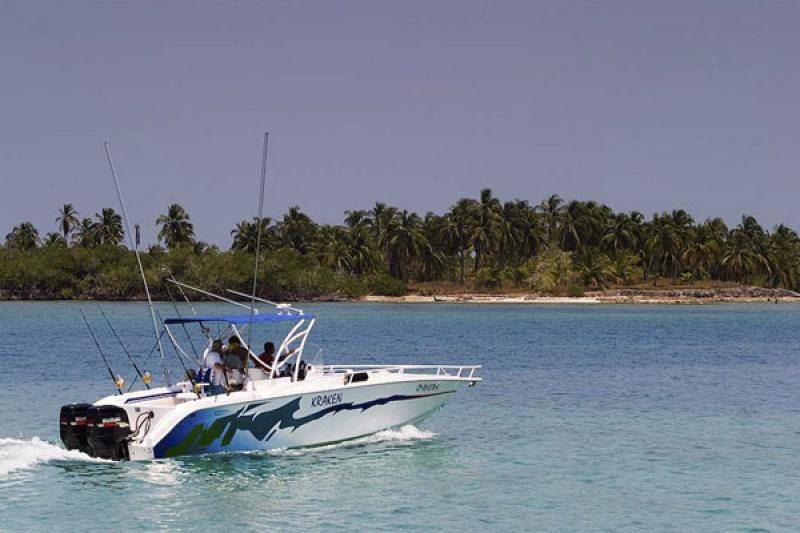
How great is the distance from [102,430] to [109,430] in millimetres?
109

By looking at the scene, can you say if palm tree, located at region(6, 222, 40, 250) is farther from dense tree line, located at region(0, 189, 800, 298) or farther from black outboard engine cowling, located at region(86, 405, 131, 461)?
black outboard engine cowling, located at region(86, 405, 131, 461)

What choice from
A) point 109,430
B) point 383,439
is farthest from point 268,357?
point 109,430

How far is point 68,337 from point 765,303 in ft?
357

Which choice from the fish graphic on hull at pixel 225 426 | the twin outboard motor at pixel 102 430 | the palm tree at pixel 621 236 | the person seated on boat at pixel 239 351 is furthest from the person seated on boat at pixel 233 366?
the palm tree at pixel 621 236

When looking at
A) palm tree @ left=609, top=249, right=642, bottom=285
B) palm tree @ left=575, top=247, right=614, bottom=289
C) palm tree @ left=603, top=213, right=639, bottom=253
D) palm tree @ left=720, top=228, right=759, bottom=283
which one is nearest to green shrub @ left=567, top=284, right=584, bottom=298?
palm tree @ left=575, top=247, right=614, bottom=289

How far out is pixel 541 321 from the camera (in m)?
84.5

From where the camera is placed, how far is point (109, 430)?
1725cm

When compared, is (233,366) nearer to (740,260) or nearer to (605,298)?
(605,298)

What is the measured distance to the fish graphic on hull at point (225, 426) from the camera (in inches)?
682

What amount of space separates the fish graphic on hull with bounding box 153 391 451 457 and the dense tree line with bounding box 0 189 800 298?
10972 cm

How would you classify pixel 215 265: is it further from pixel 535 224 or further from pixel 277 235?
pixel 535 224

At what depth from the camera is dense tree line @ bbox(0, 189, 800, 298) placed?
443 ft

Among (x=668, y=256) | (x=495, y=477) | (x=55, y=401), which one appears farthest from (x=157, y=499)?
(x=668, y=256)

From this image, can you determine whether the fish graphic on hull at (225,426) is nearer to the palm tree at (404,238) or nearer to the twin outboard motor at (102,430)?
the twin outboard motor at (102,430)
